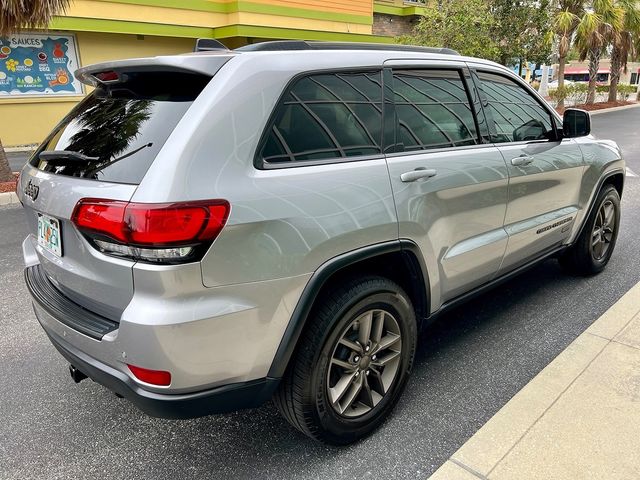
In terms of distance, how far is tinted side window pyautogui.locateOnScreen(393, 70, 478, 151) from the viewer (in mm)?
2590

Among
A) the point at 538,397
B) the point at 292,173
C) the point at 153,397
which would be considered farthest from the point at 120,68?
the point at 538,397

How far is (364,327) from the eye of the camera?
2.36 m

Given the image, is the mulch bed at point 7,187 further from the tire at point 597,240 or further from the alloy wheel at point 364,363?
the tire at point 597,240

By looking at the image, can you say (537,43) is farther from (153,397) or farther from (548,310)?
(153,397)

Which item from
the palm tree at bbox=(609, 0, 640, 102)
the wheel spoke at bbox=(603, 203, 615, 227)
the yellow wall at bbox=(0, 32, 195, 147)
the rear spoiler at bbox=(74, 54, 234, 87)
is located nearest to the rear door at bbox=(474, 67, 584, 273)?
the wheel spoke at bbox=(603, 203, 615, 227)

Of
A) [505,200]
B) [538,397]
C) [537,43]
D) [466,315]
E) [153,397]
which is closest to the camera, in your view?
[153,397]

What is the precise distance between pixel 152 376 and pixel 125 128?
101 centimetres

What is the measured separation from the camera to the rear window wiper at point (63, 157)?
2.09 metres

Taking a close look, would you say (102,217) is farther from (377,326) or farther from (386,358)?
(386,358)

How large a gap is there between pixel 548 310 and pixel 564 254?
726 mm

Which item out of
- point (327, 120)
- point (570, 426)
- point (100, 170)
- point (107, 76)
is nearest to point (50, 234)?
point (100, 170)

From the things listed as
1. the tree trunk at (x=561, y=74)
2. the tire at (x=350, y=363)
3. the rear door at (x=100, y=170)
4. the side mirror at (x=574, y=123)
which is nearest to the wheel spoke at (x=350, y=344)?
the tire at (x=350, y=363)

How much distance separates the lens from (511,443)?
2.37m

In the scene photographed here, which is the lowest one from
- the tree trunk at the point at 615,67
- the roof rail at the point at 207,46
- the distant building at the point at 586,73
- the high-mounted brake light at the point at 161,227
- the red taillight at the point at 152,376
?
the red taillight at the point at 152,376
